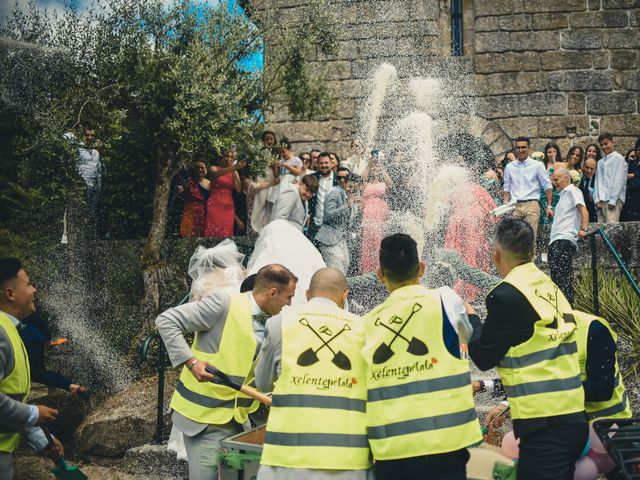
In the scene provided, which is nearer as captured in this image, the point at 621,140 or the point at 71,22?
the point at 71,22

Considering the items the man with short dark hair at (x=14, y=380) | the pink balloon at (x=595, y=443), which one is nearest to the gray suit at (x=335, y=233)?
the man with short dark hair at (x=14, y=380)

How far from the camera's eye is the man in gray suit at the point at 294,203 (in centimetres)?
998

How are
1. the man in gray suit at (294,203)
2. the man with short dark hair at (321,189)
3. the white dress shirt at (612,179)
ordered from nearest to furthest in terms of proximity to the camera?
the man in gray suit at (294,203) → the man with short dark hair at (321,189) → the white dress shirt at (612,179)

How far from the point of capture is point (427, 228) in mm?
10711

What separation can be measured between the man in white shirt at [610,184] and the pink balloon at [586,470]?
307 inches

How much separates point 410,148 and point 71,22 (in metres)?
6.18

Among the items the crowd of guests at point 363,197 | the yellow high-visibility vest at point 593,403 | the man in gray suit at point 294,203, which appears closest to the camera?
the yellow high-visibility vest at point 593,403

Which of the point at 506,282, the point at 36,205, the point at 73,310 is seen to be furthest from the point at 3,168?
the point at 506,282

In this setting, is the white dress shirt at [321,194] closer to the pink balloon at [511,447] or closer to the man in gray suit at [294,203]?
the man in gray suit at [294,203]

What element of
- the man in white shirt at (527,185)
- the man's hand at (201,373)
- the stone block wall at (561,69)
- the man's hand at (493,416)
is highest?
the stone block wall at (561,69)

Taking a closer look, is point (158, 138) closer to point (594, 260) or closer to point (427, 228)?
point (427, 228)

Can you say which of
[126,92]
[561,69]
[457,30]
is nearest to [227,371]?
[126,92]

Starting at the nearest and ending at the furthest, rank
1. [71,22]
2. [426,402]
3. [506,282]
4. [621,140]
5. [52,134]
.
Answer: [426,402], [506,282], [52,134], [71,22], [621,140]

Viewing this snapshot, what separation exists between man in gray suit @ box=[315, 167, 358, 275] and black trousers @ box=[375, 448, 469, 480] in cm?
578
